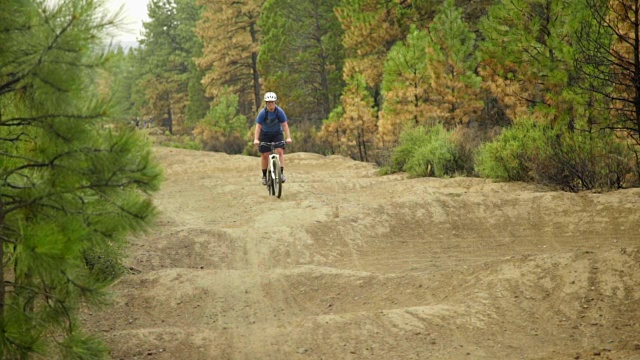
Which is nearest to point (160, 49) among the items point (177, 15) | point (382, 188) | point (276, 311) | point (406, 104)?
point (177, 15)

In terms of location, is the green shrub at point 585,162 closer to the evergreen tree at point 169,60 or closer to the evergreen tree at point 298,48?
the evergreen tree at point 298,48

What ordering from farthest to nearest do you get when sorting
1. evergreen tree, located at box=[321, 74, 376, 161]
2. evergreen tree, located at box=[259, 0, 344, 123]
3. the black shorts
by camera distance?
evergreen tree, located at box=[259, 0, 344, 123] → evergreen tree, located at box=[321, 74, 376, 161] → the black shorts

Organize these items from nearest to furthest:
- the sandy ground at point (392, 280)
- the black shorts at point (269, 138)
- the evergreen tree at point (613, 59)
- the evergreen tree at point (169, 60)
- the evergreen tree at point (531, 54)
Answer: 1. the sandy ground at point (392, 280)
2. the evergreen tree at point (613, 59)
3. the black shorts at point (269, 138)
4. the evergreen tree at point (531, 54)
5. the evergreen tree at point (169, 60)

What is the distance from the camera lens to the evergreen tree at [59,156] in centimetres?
426

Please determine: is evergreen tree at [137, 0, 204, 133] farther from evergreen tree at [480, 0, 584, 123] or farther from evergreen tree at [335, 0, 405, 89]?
evergreen tree at [480, 0, 584, 123]

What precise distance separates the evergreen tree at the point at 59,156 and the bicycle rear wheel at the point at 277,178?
28.3 feet

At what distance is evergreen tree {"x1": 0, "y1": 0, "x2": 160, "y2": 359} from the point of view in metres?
4.26

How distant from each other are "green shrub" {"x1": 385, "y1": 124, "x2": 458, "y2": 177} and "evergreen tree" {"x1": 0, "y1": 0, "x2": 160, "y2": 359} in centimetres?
1242

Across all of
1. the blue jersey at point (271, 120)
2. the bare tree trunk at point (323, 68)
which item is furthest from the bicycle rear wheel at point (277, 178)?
the bare tree trunk at point (323, 68)

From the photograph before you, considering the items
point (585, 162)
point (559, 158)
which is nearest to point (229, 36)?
point (559, 158)

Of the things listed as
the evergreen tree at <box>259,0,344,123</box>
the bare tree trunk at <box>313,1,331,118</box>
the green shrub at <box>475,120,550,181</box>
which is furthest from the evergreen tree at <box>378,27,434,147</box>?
the bare tree trunk at <box>313,1,331,118</box>

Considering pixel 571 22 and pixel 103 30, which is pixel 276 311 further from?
pixel 571 22

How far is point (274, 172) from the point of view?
44.5 feet

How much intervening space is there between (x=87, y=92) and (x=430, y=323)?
404cm
